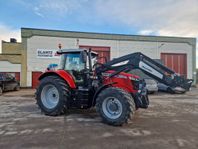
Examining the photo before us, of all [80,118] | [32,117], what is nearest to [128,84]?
[80,118]

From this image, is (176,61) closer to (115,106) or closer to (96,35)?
(96,35)

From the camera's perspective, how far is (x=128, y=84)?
22.9 ft

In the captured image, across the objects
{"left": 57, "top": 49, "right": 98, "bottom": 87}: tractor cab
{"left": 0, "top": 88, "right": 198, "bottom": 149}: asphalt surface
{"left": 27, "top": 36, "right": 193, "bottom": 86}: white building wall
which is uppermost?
{"left": 27, "top": 36, "right": 193, "bottom": 86}: white building wall

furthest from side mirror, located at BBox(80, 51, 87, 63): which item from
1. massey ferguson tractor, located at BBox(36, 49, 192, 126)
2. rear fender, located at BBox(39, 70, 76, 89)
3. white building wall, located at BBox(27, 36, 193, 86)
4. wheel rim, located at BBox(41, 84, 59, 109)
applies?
white building wall, located at BBox(27, 36, 193, 86)

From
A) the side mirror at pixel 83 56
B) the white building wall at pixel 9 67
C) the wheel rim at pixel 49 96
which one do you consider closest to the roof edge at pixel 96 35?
the white building wall at pixel 9 67

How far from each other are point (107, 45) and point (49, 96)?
15.7 m

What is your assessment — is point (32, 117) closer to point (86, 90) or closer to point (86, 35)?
point (86, 90)

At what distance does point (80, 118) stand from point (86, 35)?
16144 mm

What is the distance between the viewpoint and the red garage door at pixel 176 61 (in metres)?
24.4

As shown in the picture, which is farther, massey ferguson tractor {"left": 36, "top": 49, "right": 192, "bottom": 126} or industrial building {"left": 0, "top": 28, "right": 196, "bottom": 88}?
industrial building {"left": 0, "top": 28, "right": 196, "bottom": 88}

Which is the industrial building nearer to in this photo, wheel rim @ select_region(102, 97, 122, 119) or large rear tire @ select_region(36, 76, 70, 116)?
large rear tire @ select_region(36, 76, 70, 116)

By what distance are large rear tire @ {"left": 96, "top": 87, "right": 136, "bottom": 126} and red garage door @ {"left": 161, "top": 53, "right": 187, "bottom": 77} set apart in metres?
19.4

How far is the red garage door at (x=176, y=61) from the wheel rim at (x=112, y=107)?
762 inches

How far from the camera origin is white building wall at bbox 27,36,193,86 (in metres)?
21.4
